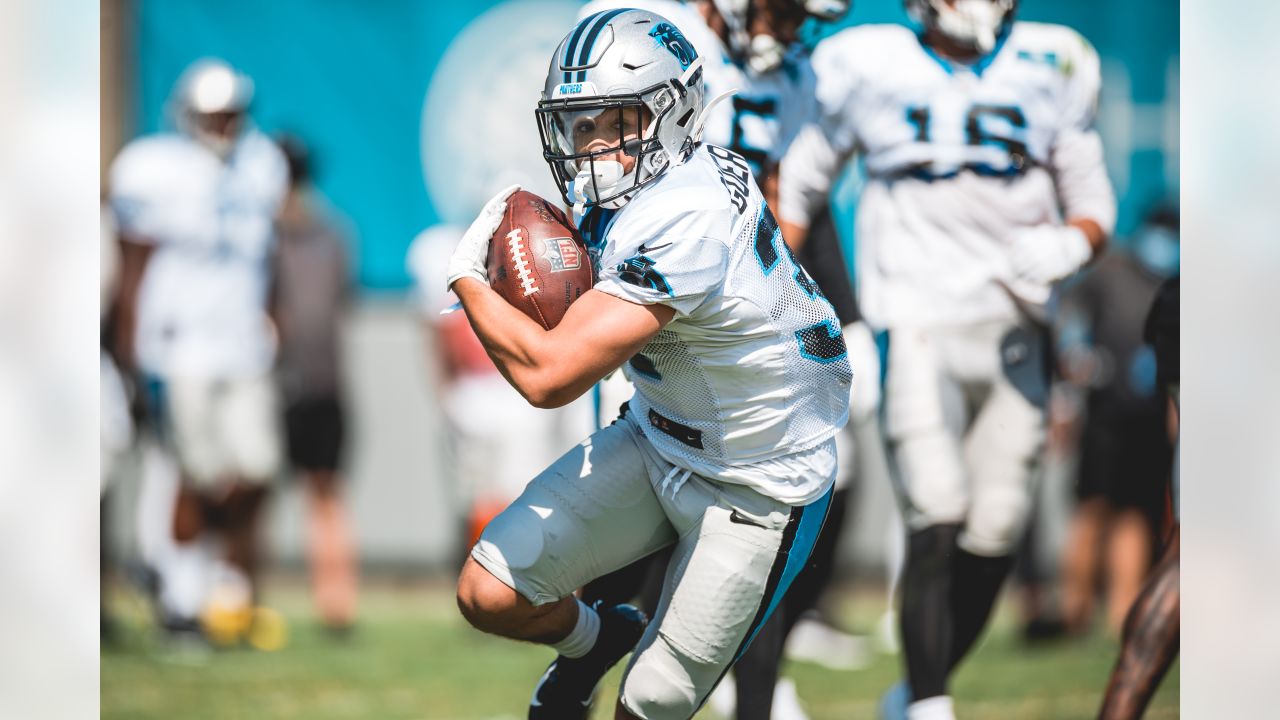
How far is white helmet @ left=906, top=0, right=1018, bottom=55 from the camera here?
4.74 metres

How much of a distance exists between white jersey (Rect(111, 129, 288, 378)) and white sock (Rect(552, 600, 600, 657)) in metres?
4.40

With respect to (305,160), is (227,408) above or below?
below

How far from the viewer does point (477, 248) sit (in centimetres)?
335

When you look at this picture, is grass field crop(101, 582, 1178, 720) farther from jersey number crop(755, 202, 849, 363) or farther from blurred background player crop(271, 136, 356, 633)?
jersey number crop(755, 202, 849, 363)

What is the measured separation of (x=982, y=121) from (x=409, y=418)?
562 centimetres

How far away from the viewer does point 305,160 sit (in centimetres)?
843

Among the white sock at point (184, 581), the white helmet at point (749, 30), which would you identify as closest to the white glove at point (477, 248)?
the white helmet at point (749, 30)

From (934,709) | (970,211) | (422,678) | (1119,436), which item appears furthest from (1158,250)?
(934,709)

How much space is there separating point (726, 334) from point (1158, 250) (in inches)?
214

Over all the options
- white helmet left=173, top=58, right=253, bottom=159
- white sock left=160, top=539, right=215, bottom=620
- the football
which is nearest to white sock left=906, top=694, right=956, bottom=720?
the football

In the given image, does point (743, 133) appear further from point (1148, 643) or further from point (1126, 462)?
point (1126, 462)
